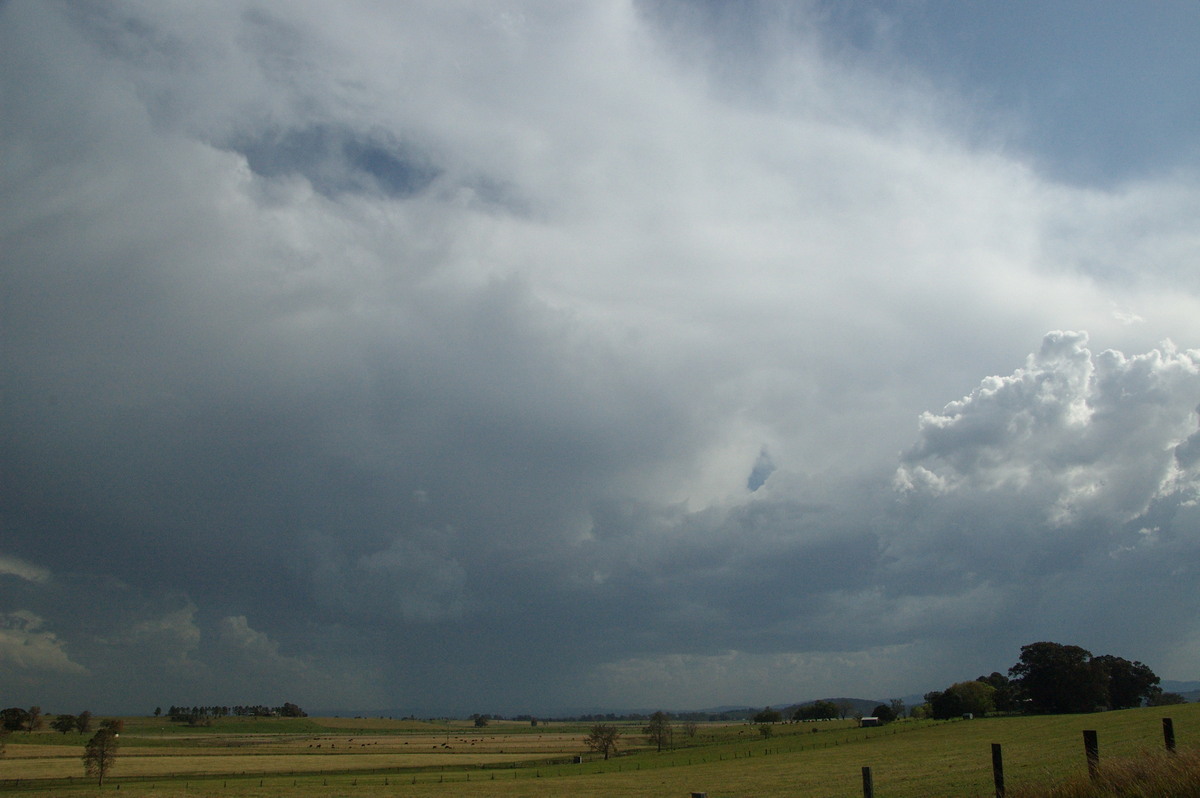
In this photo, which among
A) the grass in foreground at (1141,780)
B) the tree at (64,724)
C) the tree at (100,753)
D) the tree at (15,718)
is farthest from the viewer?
the tree at (64,724)

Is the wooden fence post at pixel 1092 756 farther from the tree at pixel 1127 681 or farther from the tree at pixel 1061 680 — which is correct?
the tree at pixel 1127 681

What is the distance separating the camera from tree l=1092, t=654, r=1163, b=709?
12888 cm

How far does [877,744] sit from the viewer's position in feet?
291

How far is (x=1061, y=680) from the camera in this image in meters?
120

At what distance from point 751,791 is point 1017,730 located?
55.8 metres

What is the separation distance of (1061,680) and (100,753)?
141m

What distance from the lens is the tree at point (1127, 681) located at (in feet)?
423

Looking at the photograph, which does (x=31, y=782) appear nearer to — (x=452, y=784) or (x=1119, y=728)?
(x=452, y=784)

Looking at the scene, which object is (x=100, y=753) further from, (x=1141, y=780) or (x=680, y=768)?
(x=1141, y=780)

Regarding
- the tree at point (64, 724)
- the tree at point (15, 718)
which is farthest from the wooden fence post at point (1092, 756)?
the tree at point (64, 724)

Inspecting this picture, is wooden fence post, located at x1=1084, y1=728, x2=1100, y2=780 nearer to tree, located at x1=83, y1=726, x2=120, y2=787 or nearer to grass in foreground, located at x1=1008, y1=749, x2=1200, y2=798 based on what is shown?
grass in foreground, located at x1=1008, y1=749, x2=1200, y2=798

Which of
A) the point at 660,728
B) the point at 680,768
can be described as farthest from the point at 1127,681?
the point at 680,768

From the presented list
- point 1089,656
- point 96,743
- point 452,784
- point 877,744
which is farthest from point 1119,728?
point 96,743

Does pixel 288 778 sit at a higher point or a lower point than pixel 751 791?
lower
